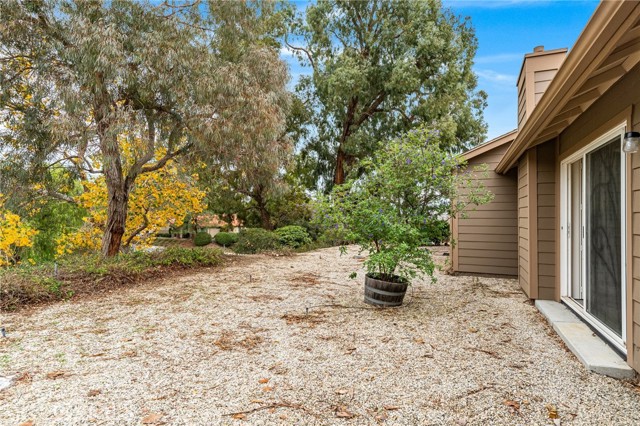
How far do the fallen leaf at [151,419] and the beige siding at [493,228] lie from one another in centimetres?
541

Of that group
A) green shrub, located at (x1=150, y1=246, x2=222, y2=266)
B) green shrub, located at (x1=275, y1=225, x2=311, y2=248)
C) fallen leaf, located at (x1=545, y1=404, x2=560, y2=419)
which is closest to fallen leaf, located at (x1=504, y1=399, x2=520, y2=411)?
fallen leaf, located at (x1=545, y1=404, x2=560, y2=419)

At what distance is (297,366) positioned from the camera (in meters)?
2.77

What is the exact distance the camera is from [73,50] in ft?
19.0

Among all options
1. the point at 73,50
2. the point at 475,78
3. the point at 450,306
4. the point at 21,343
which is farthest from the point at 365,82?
the point at 21,343

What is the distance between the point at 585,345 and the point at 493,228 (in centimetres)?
357

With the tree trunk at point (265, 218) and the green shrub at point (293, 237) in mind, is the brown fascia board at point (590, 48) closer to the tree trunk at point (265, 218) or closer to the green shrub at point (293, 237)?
the green shrub at point (293, 237)

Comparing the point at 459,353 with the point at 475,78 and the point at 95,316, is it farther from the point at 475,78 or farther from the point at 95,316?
the point at 475,78

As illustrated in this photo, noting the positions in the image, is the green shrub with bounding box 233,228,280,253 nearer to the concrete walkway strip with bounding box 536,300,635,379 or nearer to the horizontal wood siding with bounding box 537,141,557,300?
the horizontal wood siding with bounding box 537,141,557,300

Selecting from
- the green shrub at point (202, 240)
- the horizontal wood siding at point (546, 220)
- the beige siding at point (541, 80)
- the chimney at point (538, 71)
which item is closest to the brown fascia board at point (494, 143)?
the chimney at point (538, 71)

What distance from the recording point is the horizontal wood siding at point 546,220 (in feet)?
13.9

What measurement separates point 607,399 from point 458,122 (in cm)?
1273

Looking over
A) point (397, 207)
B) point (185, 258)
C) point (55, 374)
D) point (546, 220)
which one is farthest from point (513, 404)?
point (185, 258)

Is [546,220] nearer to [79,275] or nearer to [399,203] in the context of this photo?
[399,203]

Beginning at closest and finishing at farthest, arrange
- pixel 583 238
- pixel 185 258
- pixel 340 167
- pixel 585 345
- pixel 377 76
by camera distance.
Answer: pixel 585 345 < pixel 583 238 < pixel 185 258 < pixel 377 76 < pixel 340 167
